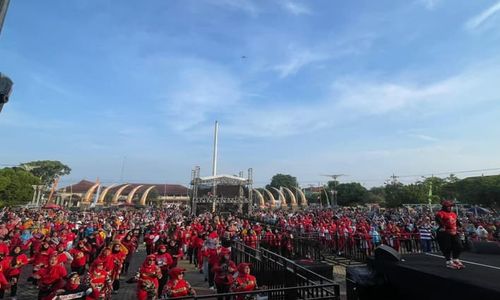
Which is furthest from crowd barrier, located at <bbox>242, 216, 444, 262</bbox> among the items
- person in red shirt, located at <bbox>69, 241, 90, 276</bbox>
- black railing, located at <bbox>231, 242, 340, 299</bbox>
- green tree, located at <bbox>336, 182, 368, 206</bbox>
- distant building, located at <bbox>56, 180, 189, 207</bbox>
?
A: green tree, located at <bbox>336, 182, 368, 206</bbox>

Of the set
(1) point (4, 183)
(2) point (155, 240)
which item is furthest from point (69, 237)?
(1) point (4, 183)

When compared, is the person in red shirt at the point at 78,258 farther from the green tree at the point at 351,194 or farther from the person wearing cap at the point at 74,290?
the green tree at the point at 351,194

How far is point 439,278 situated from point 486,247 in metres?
4.43

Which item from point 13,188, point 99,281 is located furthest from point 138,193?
point 99,281

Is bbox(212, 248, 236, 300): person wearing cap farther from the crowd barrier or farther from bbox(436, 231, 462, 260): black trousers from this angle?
the crowd barrier

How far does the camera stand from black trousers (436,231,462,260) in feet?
19.8

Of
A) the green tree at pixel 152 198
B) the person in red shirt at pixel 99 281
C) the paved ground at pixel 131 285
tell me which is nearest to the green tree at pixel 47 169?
the green tree at pixel 152 198

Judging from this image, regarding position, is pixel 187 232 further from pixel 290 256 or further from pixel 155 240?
pixel 290 256

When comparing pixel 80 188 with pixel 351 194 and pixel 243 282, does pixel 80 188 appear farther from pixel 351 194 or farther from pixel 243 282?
pixel 243 282

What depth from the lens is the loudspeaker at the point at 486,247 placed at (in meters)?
7.98

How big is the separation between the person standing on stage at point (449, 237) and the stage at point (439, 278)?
0.63 feet

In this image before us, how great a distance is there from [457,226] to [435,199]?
189 ft

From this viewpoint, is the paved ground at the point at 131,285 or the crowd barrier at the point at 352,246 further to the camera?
the crowd barrier at the point at 352,246

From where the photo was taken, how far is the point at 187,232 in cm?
1419
